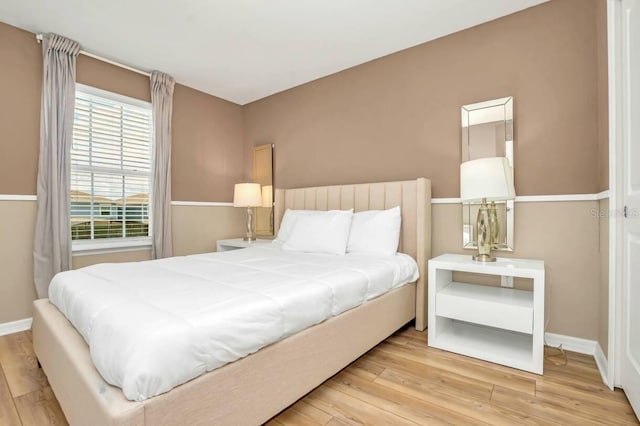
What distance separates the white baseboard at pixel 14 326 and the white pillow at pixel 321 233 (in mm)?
2220

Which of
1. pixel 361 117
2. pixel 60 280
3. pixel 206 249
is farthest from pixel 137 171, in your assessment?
pixel 361 117

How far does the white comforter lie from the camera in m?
0.98

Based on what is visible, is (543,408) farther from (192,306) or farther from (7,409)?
(7,409)

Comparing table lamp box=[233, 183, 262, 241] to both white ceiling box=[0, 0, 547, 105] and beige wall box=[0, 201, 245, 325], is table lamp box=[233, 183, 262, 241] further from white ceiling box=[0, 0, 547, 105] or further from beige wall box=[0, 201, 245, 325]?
beige wall box=[0, 201, 245, 325]

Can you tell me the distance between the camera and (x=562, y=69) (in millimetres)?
2205

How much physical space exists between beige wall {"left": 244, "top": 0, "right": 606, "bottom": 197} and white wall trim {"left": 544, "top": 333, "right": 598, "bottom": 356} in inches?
40.0

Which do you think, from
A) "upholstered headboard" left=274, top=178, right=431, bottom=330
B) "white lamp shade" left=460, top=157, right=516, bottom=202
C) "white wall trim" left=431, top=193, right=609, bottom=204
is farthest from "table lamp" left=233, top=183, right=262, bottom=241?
"white wall trim" left=431, top=193, right=609, bottom=204

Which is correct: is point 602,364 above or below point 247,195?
below

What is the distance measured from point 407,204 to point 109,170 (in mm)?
2961

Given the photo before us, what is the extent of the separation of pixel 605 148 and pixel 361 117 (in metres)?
1.96

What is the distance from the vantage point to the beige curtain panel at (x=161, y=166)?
337 centimetres

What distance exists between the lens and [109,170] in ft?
10.5

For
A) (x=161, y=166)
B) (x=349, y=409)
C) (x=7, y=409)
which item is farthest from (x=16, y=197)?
(x=349, y=409)

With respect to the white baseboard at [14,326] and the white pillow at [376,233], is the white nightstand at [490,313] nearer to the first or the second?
the white pillow at [376,233]
